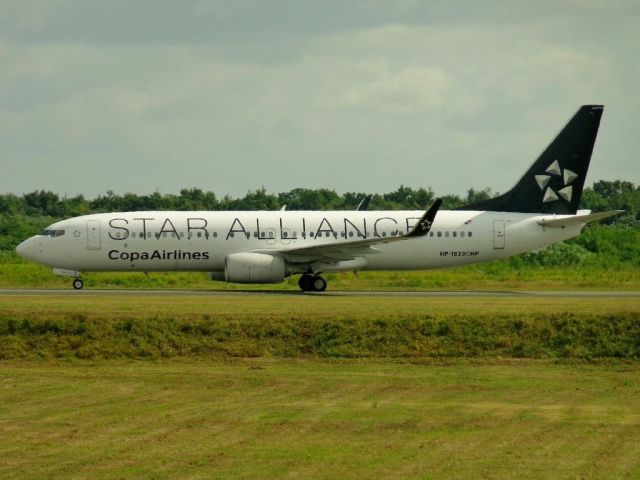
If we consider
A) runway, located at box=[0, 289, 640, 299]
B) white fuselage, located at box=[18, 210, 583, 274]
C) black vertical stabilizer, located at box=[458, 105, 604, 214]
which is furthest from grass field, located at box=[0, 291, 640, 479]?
black vertical stabilizer, located at box=[458, 105, 604, 214]

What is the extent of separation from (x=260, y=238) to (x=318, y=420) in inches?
1080

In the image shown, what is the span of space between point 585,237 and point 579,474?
61.0m

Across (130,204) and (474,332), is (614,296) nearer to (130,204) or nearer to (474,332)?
(474,332)

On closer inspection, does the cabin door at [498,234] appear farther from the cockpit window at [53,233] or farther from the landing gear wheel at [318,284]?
the cockpit window at [53,233]

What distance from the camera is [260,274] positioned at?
45156 millimetres

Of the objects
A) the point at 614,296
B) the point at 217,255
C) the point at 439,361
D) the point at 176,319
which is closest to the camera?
the point at 439,361

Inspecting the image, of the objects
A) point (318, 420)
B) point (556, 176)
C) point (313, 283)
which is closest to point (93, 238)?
point (313, 283)

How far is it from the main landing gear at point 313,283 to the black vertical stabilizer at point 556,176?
25.4 ft

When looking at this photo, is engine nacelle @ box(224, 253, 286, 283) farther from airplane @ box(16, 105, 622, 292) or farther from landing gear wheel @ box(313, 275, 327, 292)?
landing gear wheel @ box(313, 275, 327, 292)

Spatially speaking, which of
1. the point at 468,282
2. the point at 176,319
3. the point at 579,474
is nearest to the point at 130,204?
the point at 468,282

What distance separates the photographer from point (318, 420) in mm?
→ 20328

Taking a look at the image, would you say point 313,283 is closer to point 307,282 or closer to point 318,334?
point 307,282

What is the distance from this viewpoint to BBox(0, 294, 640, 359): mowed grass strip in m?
29.0

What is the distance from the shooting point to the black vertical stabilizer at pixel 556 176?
4997 cm
